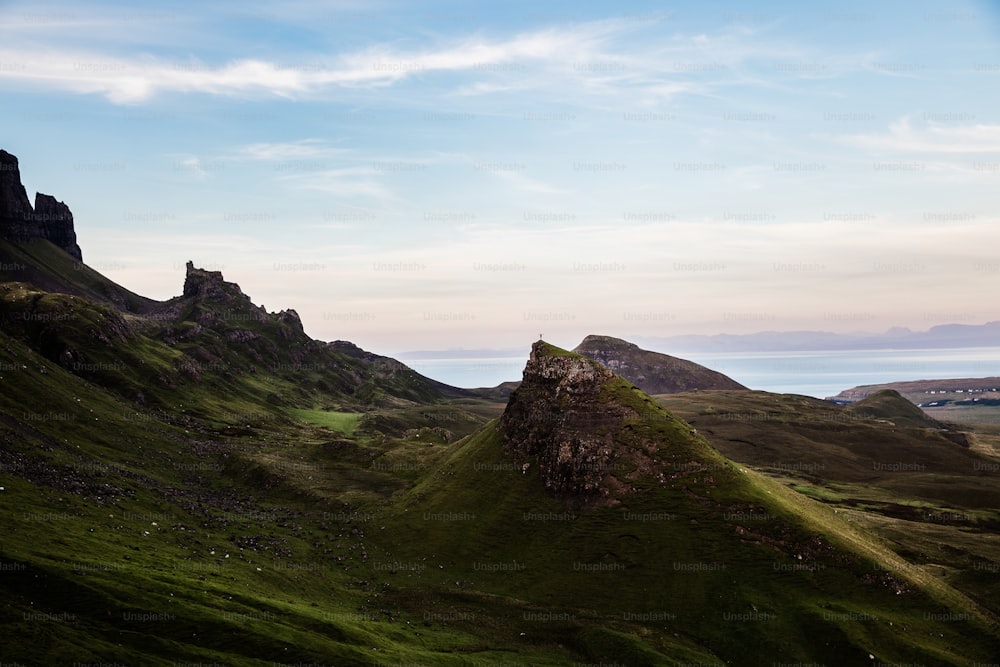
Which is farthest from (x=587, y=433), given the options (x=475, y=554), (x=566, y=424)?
(x=475, y=554)

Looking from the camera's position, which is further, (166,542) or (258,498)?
(258,498)

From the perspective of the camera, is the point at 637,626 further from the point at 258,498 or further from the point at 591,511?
the point at 258,498

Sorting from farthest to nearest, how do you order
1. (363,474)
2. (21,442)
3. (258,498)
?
1. (363,474)
2. (258,498)
3. (21,442)

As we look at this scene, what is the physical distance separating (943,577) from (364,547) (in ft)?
378

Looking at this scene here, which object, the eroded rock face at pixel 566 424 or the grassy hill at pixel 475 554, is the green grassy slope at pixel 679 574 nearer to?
the grassy hill at pixel 475 554

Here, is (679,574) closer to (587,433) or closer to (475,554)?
(587,433)

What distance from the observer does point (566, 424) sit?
481 ft

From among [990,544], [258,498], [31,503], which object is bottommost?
[990,544]

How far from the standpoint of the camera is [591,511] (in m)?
131

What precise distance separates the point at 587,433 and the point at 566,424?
5949mm

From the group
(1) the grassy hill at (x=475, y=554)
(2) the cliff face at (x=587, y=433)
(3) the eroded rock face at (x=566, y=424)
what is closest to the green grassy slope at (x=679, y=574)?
(1) the grassy hill at (x=475, y=554)

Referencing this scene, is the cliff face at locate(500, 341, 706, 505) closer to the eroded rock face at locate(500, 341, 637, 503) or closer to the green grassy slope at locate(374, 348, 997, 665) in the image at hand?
the eroded rock face at locate(500, 341, 637, 503)

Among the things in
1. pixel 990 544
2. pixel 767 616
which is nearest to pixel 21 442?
pixel 767 616

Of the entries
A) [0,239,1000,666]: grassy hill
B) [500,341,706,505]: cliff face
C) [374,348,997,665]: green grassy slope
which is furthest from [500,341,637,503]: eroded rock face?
[374,348,997,665]: green grassy slope
